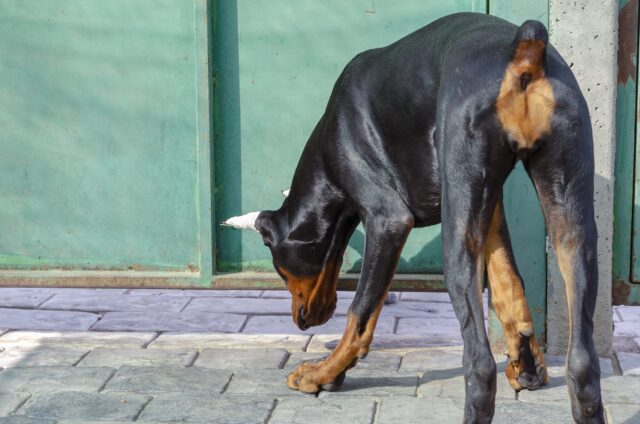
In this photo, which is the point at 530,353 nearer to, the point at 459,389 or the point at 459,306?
the point at 459,389

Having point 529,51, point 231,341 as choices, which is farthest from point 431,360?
point 529,51

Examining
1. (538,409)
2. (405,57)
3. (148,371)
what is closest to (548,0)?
(405,57)

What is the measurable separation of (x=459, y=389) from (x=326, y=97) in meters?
1.69

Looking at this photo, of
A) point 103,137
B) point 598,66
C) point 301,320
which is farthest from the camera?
point 103,137

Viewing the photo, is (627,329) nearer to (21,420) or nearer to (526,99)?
(526,99)

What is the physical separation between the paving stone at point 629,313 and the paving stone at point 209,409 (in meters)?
2.43

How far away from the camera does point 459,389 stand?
4711 mm

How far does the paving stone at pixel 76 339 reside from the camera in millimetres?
5485

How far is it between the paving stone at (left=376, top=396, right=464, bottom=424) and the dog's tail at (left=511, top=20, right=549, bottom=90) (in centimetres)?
144

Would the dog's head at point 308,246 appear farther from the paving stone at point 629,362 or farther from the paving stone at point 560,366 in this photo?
the paving stone at point 629,362

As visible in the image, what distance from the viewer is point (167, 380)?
487 centimetres

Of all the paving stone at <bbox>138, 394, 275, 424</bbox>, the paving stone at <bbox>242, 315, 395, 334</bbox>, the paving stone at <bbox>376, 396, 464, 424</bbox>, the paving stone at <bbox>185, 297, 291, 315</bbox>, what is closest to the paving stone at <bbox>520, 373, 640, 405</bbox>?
the paving stone at <bbox>376, 396, 464, 424</bbox>

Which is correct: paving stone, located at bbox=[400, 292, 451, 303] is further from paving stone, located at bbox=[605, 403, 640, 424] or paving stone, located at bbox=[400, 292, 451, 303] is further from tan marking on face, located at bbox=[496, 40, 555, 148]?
tan marking on face, located at bbox=[496, 40, 555, 148]

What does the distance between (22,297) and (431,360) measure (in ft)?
9.42
